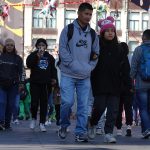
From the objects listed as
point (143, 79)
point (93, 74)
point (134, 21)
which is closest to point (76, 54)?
point (93, 74)

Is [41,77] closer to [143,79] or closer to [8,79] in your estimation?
[8,79]

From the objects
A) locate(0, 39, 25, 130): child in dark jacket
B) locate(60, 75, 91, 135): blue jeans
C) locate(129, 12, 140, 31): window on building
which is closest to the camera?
locate(60, 75, 91, 135): blue jeans

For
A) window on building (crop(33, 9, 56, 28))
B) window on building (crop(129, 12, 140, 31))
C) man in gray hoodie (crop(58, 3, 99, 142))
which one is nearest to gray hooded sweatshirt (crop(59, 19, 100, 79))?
man in gray hoodie (crop(58, 3, 99, 142))

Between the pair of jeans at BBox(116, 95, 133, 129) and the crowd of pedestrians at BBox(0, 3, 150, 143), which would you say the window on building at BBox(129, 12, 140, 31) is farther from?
the crowd of pedestrians at BBox(0, 3, 150, 143)

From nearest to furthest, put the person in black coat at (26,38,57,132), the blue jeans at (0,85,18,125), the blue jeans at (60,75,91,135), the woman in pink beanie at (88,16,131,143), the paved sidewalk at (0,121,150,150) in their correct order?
1. the paved sidewalk at (0,121,150,150)
2. the blue jeans at (60,75,91,135)
3. the woman in pink beanie at (88,16,131,143)
4. the person in black coat at (26,38,57,132)
5. the blue jeans at (0,85,18,125)

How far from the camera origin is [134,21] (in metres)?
58.7

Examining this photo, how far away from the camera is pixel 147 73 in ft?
36.1

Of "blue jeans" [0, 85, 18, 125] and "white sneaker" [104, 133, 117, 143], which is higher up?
"blue jeans" [0, 85, 18, 125]

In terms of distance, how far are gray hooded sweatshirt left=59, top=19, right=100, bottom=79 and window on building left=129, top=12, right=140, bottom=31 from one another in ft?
161

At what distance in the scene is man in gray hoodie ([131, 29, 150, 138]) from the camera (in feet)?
36.2

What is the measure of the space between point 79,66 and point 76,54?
18 centimetres

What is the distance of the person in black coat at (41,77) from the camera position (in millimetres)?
12531

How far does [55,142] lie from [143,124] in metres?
2.11

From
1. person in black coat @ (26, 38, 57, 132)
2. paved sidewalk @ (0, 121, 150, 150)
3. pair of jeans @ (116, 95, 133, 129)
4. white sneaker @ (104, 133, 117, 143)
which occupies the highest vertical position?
person in black coat @ (26, 38, 57, 132)
